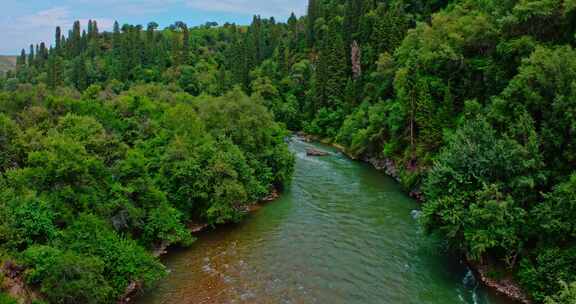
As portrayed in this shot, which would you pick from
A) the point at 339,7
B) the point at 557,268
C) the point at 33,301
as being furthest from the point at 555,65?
the point at 339,7

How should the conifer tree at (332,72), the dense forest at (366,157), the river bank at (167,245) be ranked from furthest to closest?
the conifer tree at (332,72) < the river bank at (167,245) < the dense forest at (366,157)

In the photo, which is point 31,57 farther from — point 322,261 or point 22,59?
point 322,261

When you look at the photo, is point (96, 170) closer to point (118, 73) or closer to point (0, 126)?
point (0, 126)

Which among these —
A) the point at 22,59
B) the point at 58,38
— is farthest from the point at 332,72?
the point at 22,59

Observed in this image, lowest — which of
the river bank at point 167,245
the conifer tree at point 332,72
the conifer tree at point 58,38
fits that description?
the river bank at point 167,245

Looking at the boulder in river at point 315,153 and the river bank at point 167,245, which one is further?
the boulder in river at point 315,153

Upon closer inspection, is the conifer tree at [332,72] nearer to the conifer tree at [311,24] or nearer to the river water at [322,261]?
the conifer tree at [311,24]

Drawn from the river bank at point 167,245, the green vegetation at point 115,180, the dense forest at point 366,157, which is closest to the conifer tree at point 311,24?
the dense forest at point 366,157
